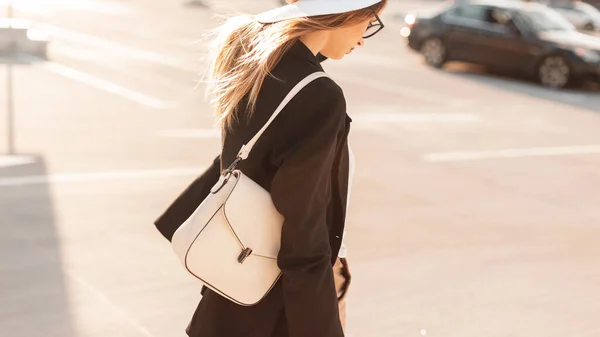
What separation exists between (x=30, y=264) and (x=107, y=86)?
278 inches

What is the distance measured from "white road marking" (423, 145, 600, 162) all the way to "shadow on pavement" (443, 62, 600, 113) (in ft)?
11.4

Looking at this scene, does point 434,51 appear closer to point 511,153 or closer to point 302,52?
point 511,153

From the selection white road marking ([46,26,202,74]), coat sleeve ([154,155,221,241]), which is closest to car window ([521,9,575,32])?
white road marking ([46,26,202,74])

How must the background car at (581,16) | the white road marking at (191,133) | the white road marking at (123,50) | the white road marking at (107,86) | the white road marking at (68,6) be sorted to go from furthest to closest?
the background car at (581,16), the white road marking at (68,6), the white road marking at (123,50), the white road marking at (107,86), the white road marking at (191,133)

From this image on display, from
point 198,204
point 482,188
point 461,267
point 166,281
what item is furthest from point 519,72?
point 198,204

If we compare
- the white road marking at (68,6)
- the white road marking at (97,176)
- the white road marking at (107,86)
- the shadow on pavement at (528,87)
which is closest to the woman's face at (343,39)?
the white road marking at (97,176)

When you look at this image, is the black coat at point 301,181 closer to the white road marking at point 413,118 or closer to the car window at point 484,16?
the white road marking at point 413,118

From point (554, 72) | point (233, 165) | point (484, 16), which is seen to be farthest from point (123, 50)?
point (233, 165)

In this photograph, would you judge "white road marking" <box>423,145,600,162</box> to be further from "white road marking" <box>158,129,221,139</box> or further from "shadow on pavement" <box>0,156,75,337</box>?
"shadow on pavement" <box>0,156,75,337</box>

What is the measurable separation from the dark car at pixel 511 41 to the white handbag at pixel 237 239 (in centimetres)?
1439

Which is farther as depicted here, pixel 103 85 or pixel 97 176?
pixel 103 85

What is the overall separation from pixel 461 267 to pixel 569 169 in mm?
4110

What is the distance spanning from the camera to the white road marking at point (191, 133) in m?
9.55

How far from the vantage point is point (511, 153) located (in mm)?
10273
